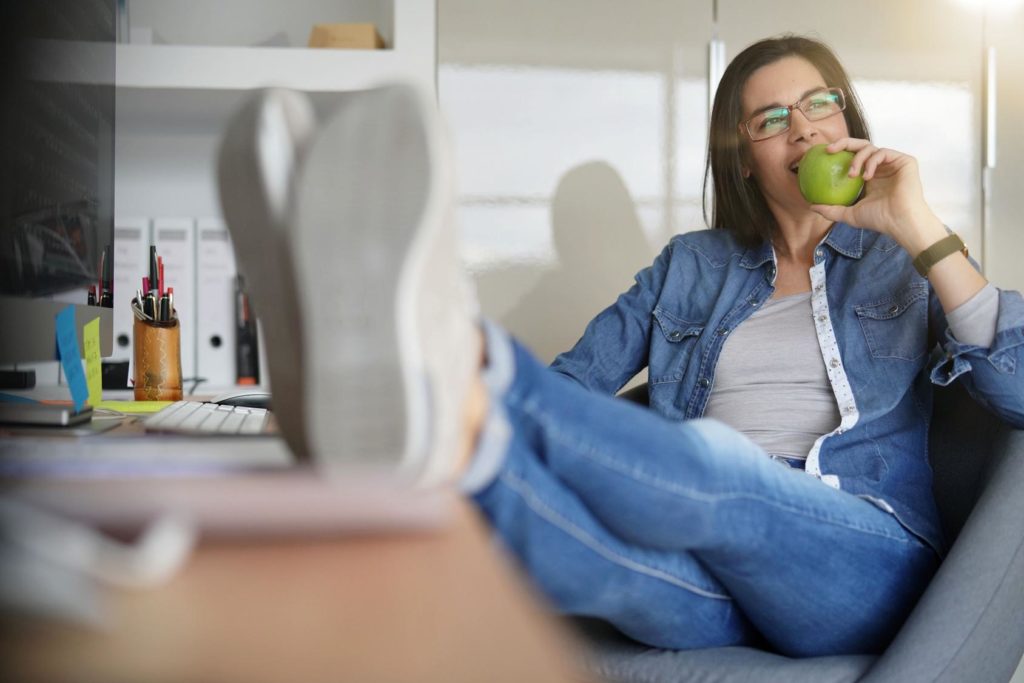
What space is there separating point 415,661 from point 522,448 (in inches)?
16.7

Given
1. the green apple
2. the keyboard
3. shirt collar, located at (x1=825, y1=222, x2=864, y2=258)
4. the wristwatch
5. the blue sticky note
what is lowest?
the keyboard

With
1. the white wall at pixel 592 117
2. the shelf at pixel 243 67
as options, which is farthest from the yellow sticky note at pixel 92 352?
the white wall at pixel 592 117

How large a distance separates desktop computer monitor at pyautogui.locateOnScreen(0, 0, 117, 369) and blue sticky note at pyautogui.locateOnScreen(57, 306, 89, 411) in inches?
0.4

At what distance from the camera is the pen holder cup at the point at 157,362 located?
1.49 m

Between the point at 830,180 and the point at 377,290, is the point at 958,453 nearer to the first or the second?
the point at 830,180

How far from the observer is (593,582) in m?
0.78

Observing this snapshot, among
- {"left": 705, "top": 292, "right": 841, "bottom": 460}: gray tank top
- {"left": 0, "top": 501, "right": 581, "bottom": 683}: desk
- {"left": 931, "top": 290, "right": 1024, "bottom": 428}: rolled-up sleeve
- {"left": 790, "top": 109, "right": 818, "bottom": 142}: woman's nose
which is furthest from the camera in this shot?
{"left": 790, "top": 109, "right": 818, "bottom": 142}: woman's nose

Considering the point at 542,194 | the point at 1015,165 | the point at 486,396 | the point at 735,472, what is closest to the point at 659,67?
the point at 542,194

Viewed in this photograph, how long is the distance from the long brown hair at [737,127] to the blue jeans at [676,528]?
66 centimetres

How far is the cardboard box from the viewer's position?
2.00 m

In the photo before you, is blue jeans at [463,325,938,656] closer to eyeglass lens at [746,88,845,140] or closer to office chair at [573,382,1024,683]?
office chair at [573,382,1024,683]

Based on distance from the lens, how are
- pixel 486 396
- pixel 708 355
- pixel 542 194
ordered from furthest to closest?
pixel 542 194 < pixel 708 355 < pixel 486 396

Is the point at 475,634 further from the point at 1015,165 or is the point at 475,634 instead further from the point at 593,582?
the point at 1015,165

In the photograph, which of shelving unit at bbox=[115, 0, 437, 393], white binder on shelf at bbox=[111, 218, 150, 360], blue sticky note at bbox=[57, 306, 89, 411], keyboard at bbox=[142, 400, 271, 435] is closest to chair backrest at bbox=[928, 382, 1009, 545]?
keyboard at bbox=[142, 400, 271, 435]
